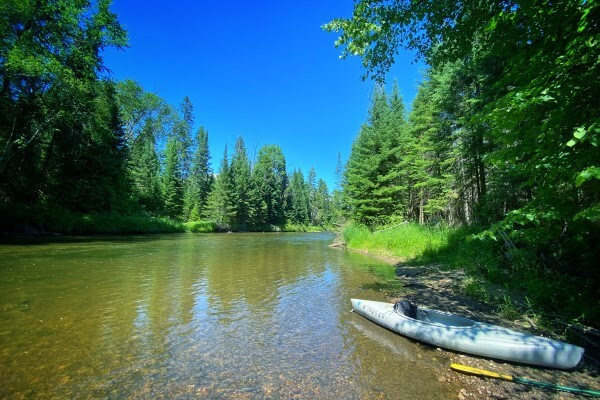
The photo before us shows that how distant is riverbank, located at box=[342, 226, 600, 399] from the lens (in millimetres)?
4188

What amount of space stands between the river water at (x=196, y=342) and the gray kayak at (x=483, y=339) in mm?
261

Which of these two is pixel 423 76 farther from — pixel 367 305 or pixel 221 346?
pixel 221 346

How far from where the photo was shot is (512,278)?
28.2ft

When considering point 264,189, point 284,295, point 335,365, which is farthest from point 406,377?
point 264,189

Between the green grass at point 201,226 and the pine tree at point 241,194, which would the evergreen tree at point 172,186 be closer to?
the green grass at point 201,226

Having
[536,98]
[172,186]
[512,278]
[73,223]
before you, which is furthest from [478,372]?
[172,186]

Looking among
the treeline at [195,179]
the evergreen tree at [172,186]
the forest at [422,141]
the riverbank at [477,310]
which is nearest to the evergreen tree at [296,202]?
the treeline at [195,179]

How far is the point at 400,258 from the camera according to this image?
16734mm

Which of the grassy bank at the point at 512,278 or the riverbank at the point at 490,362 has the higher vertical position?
the grassy bank at the point at 512,278

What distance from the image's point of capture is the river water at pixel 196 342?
13.9 feet

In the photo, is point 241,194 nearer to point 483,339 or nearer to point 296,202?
point 296,202

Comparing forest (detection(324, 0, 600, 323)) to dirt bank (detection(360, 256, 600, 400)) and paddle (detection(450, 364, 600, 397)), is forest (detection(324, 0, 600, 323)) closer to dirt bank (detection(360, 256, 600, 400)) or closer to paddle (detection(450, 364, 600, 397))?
dirt bank (detection(360, 256, 600, 400))

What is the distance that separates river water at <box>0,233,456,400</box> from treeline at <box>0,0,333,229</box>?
45.8 ft

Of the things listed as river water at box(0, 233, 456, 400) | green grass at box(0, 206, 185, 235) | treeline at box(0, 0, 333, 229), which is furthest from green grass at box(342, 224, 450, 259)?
green grass at box(0, 206, 185, 235)
